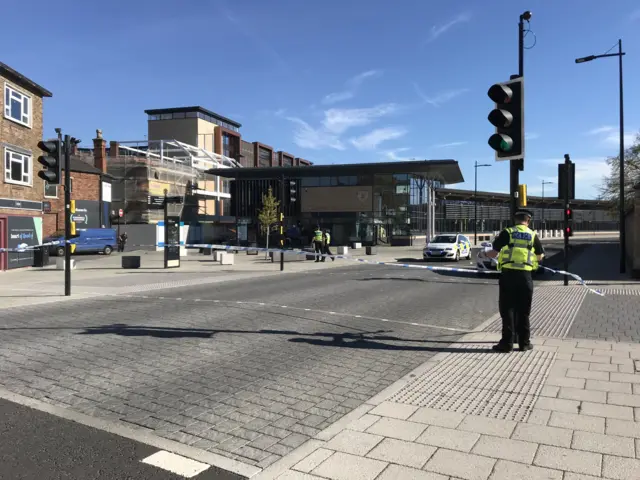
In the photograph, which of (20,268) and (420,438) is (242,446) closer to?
(420,438)

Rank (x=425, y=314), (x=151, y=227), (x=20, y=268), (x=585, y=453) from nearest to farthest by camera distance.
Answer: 1. (x=585, y=453)
2. (x=425, y=314)
3. (x=20, y=268)
4. (x=151, y=227)

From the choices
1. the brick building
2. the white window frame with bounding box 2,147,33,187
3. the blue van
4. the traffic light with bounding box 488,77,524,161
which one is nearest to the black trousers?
the traffic light with bounding box 488,77,524,161

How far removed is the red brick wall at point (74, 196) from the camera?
117ft

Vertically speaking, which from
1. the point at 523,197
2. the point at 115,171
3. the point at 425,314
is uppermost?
the point at 115,171

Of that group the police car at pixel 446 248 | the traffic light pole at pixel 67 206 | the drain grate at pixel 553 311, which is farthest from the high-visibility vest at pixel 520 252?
the police car at pixel 446 248

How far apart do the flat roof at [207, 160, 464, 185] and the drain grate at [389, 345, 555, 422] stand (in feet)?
130

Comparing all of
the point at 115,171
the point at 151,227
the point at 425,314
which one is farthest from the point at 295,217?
the point at 425,314

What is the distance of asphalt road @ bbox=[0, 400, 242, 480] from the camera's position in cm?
320

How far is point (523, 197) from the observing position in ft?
22.1

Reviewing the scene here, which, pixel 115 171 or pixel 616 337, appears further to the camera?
pixel 115 171

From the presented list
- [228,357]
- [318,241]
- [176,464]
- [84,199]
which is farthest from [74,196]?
[176,464]

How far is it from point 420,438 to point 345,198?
46749 mm

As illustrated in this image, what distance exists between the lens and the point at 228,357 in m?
6.14

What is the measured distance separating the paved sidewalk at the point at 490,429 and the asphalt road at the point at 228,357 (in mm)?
304
